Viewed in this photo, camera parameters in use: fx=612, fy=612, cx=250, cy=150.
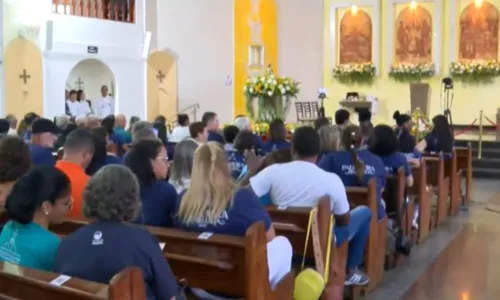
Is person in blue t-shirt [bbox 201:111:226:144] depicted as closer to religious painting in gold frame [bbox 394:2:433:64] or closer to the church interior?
the church interior

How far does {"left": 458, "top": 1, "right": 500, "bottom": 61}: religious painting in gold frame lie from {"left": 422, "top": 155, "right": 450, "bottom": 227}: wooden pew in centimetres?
840

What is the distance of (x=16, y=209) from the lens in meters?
2.64

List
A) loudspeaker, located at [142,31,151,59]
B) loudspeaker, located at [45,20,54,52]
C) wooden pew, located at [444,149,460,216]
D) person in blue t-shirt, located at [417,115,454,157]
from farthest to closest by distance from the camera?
loudspeaker, located at [142,31,151,59], loudspeaker, located at [45,20,54,52], person in blue t-shirt, located at [417,115,454,157], wooden pew, located at [444,149,460,216]

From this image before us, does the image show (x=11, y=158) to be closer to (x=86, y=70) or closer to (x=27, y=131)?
(x=27, y=131)

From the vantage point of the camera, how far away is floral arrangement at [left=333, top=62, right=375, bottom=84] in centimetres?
1675

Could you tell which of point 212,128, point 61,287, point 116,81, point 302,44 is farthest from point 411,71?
point 61,287

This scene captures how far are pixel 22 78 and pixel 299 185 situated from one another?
9.93 m

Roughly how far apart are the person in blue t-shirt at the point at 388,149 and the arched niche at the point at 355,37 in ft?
36.6

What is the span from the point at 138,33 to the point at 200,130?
30.0 ft

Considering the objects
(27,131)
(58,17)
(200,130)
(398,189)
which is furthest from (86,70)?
(398,189)

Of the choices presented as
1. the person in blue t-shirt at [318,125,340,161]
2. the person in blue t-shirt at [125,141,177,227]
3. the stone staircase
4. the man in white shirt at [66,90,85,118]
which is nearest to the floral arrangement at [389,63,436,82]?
the stone staircase

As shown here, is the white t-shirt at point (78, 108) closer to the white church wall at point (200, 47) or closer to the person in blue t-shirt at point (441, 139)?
the white church wall at point (200, 47)

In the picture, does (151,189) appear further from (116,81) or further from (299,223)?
(116,81)

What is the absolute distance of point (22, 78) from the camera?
12695 millimetres
